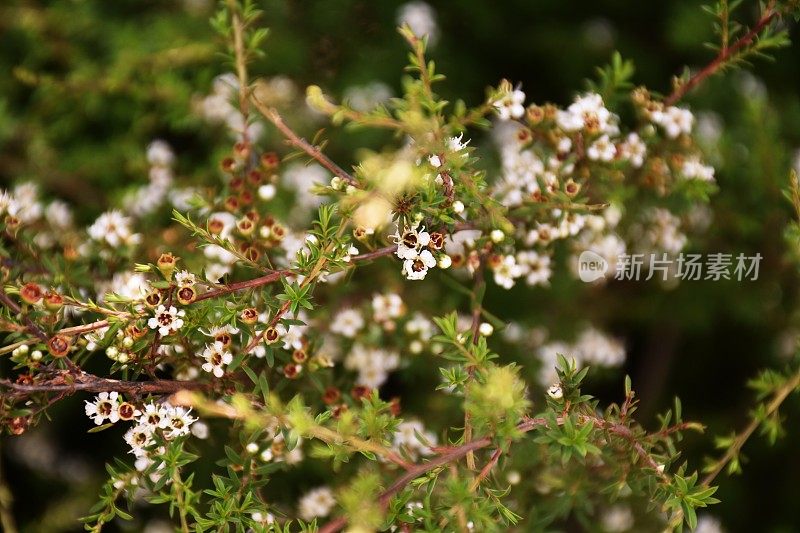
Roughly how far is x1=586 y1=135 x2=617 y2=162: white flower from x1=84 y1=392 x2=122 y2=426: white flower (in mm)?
633

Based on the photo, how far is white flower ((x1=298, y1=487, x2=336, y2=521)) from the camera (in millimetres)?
1090

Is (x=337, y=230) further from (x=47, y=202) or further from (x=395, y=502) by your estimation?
(x=47, y=202)

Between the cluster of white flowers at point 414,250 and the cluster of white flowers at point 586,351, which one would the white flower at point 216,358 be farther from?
the cluster of white flowers at point 586,351

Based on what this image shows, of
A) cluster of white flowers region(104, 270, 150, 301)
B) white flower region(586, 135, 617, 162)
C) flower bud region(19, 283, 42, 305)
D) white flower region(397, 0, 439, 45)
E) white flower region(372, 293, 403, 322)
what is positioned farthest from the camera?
white flower region(397, 0, 439, 45)

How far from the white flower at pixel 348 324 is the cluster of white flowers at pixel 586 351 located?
464mm

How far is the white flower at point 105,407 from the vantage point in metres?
0.77

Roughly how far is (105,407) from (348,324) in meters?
0.39

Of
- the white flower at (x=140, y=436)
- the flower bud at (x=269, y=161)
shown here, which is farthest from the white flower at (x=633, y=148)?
the white flower at (x=140, y=436)

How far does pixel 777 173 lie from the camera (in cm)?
125

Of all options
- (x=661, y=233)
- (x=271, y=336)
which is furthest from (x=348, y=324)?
(x=661, y=233)

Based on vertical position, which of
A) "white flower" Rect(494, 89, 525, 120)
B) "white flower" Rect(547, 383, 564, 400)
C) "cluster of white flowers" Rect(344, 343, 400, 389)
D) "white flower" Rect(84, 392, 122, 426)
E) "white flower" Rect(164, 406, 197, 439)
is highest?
"white flower" Rect(494, 89, 525, 120)

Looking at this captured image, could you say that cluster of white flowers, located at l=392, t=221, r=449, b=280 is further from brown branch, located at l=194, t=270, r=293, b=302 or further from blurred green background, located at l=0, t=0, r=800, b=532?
blurred green background, located at l=0, t=0, r=800, b=532

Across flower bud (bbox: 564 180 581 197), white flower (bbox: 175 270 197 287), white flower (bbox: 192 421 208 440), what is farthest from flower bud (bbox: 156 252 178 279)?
flower bud (bbox: 564 180 581 197)

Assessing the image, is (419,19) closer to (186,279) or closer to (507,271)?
(507,271)
